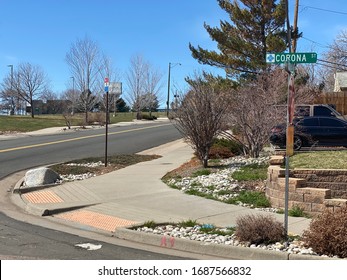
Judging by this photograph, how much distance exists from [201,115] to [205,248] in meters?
7.14

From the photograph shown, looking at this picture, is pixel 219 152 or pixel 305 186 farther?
pixel 219 152

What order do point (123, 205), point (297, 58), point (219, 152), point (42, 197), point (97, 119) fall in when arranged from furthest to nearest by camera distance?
point (97, 119), point (219, 152), point (42, 197), point (123, 205), point (297, 58)

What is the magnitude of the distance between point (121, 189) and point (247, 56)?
18.3 meters

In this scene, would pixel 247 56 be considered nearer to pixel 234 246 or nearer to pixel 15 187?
pixel 15 187

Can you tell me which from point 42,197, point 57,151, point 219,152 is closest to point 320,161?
point 219,152

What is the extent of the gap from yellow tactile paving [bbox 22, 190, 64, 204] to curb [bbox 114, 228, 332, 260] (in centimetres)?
335

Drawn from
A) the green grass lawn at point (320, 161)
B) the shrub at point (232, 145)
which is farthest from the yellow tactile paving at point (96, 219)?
the shrub at point (232, 145)

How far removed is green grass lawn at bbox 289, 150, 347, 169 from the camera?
1030cm

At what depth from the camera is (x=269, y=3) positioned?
27.4 metres

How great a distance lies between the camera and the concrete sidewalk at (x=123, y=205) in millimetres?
8312

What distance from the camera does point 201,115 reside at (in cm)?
1324

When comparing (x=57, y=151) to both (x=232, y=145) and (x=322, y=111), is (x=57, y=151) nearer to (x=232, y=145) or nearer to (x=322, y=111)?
(x=232, y=145)

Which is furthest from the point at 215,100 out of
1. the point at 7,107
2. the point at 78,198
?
the point at 7,107

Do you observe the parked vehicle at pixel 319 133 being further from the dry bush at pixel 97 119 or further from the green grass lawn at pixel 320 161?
the dry bush at pixel 97 119
